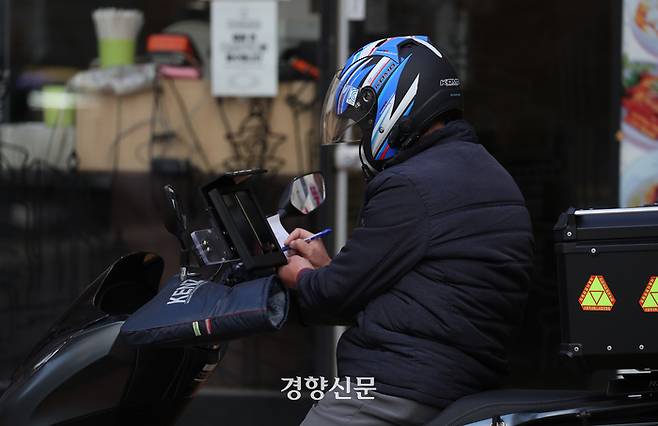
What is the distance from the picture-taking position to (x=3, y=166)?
549 cm

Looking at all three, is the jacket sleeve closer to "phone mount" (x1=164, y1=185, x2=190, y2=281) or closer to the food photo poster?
"phone mount" (x1=164, y1=185, x2=190, y2=281)

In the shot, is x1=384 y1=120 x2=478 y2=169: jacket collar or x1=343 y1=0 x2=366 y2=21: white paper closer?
x1=384 y1=120 x2=478 y2=169: jacket collar

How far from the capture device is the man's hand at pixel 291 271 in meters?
2.67

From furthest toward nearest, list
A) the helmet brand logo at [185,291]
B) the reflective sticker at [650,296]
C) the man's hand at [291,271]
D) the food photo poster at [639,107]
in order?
the food photo poster at [639,107], the man's hand at [291,271], the helmet brand logo at [185,291], the reflective sticker at [650,296]

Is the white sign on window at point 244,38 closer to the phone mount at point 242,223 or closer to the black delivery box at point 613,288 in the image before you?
the phone mount at point 242,223

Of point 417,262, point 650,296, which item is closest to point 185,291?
point 417,262

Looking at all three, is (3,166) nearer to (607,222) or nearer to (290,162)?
(290,162)

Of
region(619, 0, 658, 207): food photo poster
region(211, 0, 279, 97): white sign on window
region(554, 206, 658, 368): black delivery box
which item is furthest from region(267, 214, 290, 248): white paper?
region(619, 0, 658, 207): food photo poster

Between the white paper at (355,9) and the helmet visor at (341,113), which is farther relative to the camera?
the white paper at (355,9)

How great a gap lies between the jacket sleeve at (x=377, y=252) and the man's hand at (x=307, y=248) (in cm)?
15

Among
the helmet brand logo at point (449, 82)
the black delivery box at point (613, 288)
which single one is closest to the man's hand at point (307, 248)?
the helmet brand logo at point (449, 82)

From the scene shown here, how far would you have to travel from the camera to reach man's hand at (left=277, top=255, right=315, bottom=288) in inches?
105

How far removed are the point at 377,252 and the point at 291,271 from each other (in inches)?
10.2

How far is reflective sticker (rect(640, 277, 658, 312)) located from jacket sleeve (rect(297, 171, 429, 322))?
517mm
